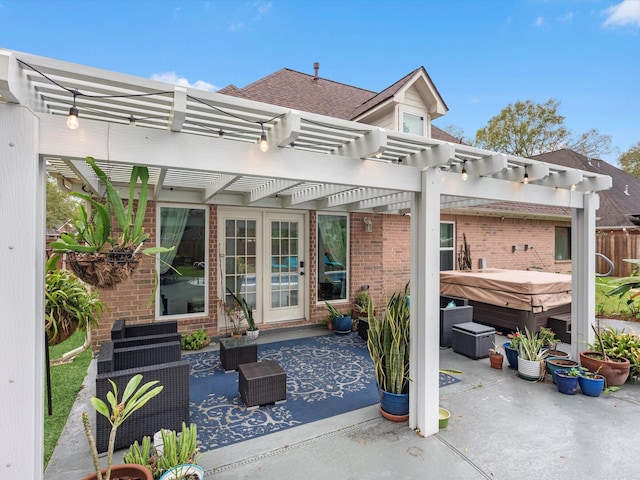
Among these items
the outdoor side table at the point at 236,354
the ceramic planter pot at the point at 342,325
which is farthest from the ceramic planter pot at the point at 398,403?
the ceramic planter pot at the point at 342,325

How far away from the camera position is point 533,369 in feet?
14.8

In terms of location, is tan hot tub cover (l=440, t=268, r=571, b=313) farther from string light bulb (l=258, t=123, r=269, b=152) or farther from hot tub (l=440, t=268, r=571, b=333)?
string light bulb (l=258, t=123, r=269, b=152)

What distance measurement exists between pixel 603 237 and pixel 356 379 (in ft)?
48.4

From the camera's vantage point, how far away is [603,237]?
46.0 feet

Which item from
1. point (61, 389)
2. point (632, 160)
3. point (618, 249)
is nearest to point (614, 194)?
point (618, 249)

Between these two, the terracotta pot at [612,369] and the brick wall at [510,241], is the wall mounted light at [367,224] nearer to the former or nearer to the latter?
the brick wall at [510,241]

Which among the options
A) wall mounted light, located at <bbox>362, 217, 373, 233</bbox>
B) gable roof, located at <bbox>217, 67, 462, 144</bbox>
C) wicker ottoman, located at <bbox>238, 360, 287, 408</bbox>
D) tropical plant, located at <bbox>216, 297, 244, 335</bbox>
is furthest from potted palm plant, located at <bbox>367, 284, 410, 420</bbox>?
gable roof, located at <bbox>217, 67, 462, 144</bbox>

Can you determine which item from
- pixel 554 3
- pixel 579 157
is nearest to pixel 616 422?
pixel 554 3

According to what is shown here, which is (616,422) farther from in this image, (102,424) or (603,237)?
(603,237)

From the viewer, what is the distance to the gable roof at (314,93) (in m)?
6.80

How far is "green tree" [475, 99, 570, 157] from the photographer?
19.5 meters

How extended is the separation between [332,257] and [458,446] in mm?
4730

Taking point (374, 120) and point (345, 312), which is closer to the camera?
point (374, 120)

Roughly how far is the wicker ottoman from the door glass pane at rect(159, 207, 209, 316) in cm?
269
